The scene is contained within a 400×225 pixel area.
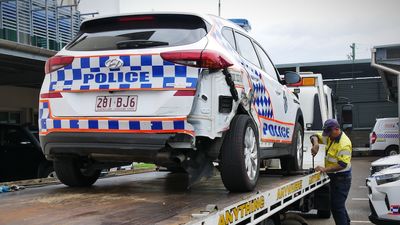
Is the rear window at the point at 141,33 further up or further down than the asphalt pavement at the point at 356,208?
further up

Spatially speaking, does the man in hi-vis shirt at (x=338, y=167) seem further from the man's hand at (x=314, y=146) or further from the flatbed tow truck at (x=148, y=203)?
the flatbed tow truck at (x=148, y=203)

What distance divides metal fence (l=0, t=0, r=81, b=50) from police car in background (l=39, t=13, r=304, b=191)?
775 centimetres

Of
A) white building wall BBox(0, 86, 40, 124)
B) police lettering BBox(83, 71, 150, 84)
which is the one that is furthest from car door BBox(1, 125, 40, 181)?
white building wall BBox(0, 86, 40, 124)

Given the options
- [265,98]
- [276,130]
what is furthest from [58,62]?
[276,130]

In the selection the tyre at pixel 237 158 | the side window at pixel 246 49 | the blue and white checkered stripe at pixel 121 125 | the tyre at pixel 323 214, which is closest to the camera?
the blue and white checkered stripe at pixel 121 125

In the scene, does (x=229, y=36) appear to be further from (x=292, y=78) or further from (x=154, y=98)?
(x=292, y=78)

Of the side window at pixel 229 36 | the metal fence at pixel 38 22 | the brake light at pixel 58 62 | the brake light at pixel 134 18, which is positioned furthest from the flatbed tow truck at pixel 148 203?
the metal fence at pixel 38 22

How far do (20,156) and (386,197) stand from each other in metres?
6.18

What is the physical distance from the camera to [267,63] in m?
6.21

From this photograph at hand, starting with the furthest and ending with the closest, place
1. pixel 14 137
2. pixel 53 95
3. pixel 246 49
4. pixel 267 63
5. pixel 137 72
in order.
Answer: pixel 14 137 < pixel 267 63 < pixel 246 49 < pixel 53 95 < pixel 137 72

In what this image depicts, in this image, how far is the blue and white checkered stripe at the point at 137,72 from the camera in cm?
404

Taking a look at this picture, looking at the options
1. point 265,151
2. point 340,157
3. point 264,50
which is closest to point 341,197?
point 340,157

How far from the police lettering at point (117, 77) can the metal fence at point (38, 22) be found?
7962 millimetres

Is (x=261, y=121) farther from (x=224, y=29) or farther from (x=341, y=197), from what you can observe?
(x=341, y=197)
